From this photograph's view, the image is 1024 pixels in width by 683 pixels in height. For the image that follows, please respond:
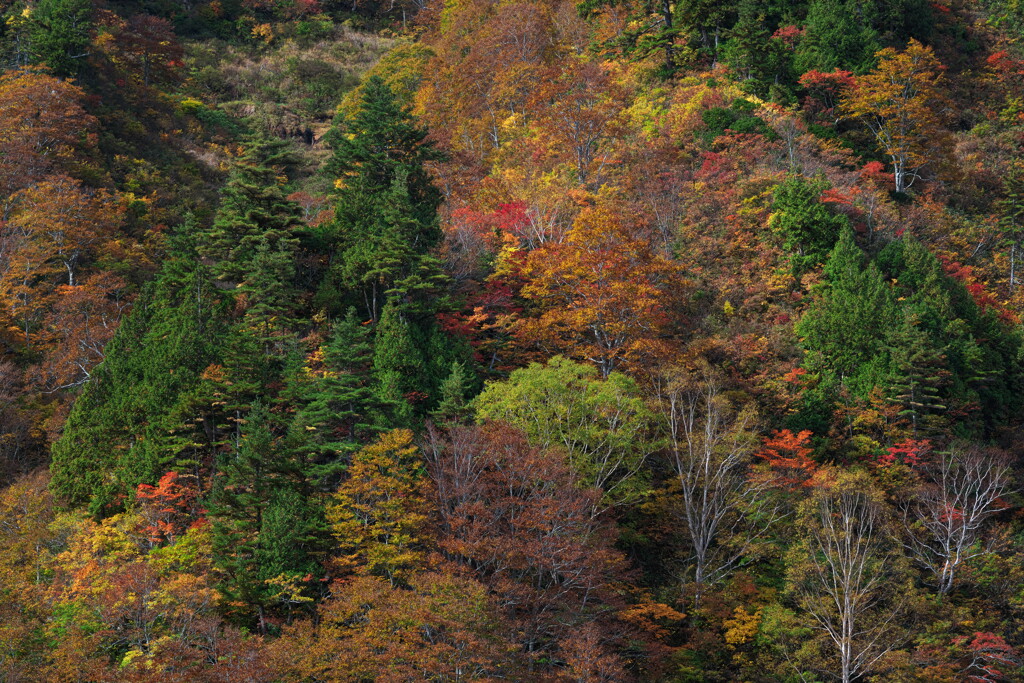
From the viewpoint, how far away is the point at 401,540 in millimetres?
32531

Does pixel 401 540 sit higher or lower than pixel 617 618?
higher

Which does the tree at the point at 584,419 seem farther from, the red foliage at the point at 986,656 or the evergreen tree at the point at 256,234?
the red foliage at the point at 986,656

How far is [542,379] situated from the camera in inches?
1444

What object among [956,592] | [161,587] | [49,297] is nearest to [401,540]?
[161,587]

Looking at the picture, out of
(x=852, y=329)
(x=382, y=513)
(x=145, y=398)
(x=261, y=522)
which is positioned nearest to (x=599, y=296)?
(x=852, y=329)

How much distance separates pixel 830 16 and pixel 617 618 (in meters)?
45.8

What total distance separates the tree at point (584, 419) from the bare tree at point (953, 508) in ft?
36.2

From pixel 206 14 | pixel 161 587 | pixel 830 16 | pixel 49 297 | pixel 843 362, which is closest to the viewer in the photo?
pixel 161 587

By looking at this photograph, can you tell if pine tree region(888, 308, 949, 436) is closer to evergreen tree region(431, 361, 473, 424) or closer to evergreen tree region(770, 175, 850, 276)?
evergreen tree region(770, 175, 850, 276)

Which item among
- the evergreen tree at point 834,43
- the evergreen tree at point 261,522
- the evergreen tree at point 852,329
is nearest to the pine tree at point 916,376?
the evergreen tree at point 852,329

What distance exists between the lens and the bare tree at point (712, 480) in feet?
121

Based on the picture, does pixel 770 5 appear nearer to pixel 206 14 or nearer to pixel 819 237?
pixel 819 237

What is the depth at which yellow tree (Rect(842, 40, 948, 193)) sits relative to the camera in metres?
58.0

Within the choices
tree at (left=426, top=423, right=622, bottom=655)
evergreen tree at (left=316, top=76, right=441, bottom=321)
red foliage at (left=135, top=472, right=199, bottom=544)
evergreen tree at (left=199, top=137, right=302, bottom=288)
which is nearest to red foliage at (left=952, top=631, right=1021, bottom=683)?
tree at (left=426, top=423, right=622, bottom=655)
